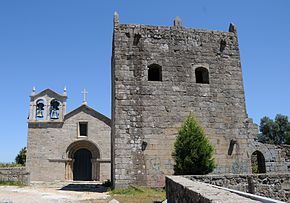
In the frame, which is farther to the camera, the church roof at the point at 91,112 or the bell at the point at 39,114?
the church roof at the point at 91,112

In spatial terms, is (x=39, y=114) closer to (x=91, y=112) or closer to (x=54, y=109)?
(x=54, y=109)

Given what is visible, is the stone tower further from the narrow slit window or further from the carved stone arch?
the narrow slit window

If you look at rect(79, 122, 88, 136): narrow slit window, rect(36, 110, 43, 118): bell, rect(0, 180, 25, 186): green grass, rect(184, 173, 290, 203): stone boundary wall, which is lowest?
rect(0, 180, 25, 186): green grass

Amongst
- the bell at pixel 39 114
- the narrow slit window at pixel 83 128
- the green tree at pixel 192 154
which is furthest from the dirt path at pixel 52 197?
the narrow slit window at pixel 83 128

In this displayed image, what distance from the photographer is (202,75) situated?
13320mm

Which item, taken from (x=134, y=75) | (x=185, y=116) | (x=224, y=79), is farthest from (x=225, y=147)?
(x=134, y=75)

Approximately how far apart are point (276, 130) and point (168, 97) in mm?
31677

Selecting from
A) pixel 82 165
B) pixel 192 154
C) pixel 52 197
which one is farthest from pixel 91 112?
pixel 192 154

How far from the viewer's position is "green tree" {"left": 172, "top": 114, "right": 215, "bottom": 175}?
9.65m

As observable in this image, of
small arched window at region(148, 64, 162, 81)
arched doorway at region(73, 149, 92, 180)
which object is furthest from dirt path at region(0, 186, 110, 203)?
arched doorway at region(73, 149, 92, 180)

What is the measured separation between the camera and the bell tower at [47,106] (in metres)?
24.1

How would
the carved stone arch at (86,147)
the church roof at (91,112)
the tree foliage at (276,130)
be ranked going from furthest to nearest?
the tree foliage at (276,130) < the church roof at (91,112) < the carved stone arch at (86,147)

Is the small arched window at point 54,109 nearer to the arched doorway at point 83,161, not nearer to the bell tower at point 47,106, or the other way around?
the bell tower at point 47,106

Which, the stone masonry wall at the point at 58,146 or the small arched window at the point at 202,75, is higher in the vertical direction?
the small arched window at the point at 202,75
